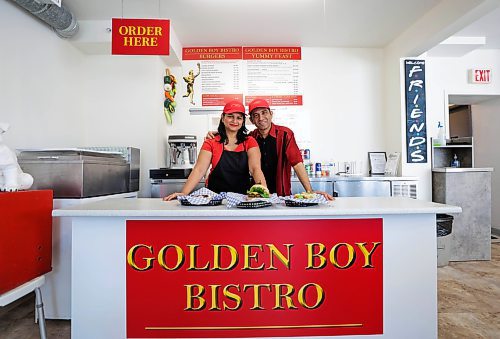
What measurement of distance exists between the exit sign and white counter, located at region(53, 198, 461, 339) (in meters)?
4.29

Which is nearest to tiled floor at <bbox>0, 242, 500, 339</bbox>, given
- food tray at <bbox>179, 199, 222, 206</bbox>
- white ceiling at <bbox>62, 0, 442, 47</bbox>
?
food tray at <bbox>179, 199, 222, 206</bbox>

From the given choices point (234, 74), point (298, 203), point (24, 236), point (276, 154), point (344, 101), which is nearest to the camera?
point (298, 203)

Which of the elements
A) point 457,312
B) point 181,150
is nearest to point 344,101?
point 181,150

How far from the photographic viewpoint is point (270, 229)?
6.16 ft

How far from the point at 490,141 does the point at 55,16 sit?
6.64 metres

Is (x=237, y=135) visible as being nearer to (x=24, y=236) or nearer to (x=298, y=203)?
(x=298, y=203)

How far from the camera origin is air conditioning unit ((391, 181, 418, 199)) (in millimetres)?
4531

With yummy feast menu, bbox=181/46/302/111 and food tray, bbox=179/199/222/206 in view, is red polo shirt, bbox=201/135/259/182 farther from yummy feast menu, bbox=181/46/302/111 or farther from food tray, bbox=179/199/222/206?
yummy feast menu, bbox=181/46/302/111

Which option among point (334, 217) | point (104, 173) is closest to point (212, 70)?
point (104, 173)

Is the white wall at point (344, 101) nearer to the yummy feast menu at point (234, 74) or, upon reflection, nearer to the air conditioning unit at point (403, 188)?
the yummy feast menu at point (234, 74)

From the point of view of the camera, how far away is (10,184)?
7.00ft

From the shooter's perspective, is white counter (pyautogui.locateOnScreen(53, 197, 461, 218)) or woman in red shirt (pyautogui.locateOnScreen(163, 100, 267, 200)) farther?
woman in red shirt (pyautogui.locateOnScreen(163, 100, 267, 200))

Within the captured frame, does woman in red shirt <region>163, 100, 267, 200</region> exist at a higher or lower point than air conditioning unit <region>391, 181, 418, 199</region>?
higher

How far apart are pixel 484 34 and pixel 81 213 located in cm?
531
